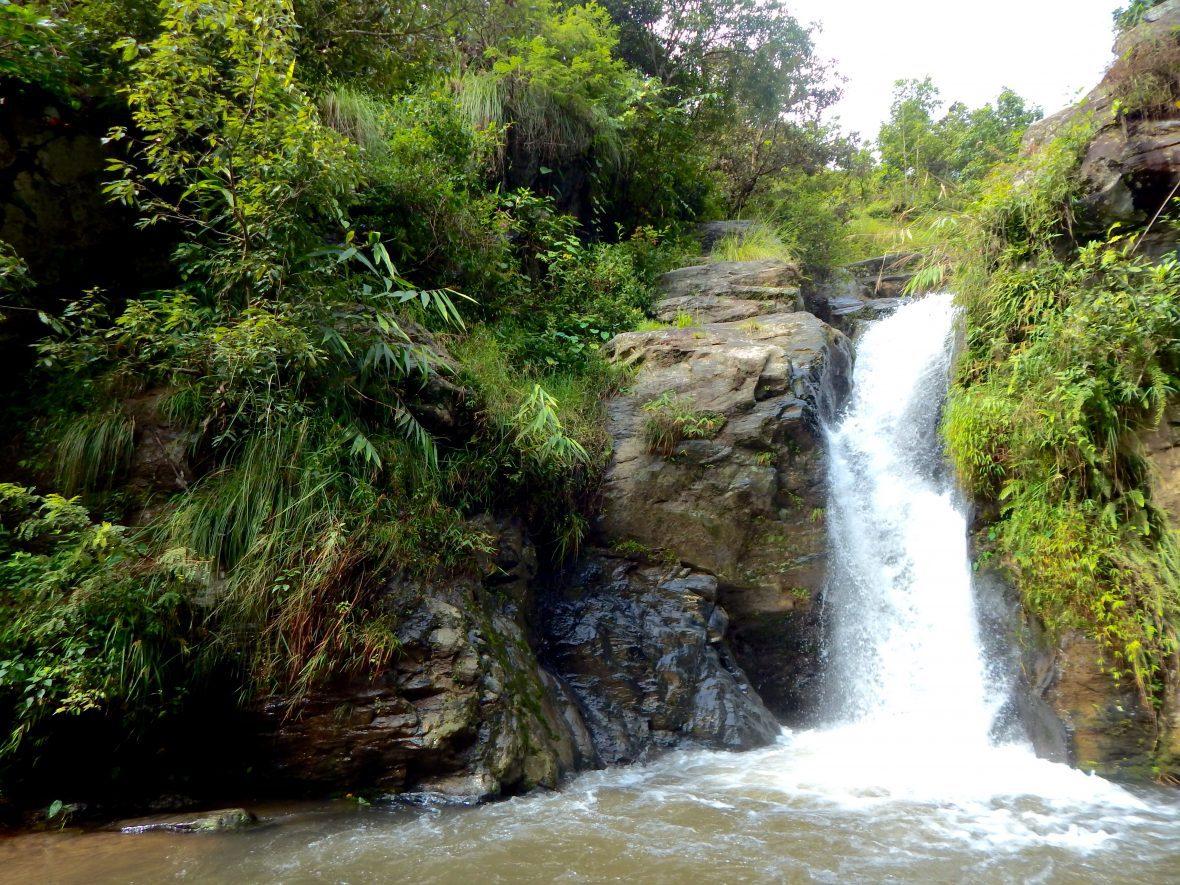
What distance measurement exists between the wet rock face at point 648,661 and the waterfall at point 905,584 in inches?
42.1

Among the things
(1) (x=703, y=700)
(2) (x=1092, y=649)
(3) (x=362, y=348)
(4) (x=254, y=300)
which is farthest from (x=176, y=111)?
(2) (x=1092, y=649)

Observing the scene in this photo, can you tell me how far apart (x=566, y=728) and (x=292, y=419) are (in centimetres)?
311

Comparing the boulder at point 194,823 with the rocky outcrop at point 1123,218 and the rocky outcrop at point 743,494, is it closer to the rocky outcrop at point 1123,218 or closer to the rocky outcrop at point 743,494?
the rocky outcrop at point 743,494

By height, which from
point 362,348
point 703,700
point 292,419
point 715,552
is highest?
point 362,348

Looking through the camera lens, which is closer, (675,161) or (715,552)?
(715,552)

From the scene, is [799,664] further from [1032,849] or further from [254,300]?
[254,300]

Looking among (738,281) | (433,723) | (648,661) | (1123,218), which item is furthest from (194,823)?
(1123,218)

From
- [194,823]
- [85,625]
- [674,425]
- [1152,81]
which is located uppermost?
[1152,81]

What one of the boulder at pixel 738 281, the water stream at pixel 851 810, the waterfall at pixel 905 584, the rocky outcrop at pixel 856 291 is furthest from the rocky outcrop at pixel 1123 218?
the boulder at pixel 738 281

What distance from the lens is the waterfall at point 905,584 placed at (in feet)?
19.7

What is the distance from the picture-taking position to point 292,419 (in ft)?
16.4

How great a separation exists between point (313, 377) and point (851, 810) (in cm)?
482

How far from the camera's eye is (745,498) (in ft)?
21.7

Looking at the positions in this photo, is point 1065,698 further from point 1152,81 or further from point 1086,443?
point 1152,81
